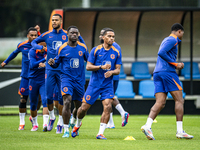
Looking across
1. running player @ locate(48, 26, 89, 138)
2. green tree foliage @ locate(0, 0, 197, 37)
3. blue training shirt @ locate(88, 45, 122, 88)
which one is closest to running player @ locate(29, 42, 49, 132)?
running player @ locate(48, 26, 89, 138)

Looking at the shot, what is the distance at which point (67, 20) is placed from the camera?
52.3ft

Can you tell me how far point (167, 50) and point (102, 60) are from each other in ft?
4.03

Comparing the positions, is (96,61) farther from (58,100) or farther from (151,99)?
(151,99)

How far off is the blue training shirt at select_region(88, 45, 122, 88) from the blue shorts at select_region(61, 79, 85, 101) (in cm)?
39

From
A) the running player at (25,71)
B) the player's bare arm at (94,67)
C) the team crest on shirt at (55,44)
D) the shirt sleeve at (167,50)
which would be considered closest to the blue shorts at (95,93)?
the player's bare arm at (94,67)

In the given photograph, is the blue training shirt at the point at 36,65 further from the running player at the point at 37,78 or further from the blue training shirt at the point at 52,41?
the blue training shirt at the point at 52,41

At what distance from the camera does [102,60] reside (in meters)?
7.70

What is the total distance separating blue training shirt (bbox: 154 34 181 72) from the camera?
301 inches

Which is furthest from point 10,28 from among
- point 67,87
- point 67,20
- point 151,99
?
point 67,87

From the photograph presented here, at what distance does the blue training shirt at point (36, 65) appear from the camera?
9.24 m

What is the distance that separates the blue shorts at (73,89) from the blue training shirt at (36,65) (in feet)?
5.16

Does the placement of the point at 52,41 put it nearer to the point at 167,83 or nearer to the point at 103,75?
the point at 103,75

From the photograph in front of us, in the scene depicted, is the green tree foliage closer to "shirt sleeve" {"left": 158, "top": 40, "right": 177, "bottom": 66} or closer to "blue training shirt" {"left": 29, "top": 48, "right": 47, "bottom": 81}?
"blue training shirt" {"left": 29, "top": 48, "right": 47, "bottom": 81}

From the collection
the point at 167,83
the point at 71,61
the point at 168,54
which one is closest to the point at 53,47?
the point at 71,61
